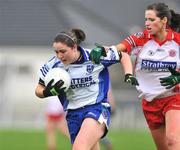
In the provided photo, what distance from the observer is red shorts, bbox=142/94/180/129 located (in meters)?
8.78

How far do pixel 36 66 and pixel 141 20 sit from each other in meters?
5.39

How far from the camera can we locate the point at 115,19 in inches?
1460

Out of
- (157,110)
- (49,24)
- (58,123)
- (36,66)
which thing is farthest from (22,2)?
(157,110)

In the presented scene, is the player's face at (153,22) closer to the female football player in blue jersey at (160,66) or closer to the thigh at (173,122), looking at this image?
the female football player in blue jersey at (160,66)

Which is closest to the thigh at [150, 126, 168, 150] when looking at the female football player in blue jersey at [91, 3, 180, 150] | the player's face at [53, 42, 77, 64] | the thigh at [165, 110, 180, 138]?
the female football player in blue jersey at [91, 3, 180, 150]

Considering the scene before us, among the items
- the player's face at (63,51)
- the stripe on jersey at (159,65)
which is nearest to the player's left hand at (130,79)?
the stripe on jersey at (159,65)

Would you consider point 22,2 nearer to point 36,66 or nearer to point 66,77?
point 36,66

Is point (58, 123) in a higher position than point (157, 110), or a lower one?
lower

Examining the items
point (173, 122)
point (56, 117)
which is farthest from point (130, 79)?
point (56, 117)

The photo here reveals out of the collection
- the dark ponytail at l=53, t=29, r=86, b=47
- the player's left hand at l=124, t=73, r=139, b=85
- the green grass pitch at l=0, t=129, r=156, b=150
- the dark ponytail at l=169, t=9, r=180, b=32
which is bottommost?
the green grass pitch at l=0, t=129, r=156, b=150

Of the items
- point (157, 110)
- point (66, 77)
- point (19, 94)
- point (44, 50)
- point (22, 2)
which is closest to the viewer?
point (66, 77)

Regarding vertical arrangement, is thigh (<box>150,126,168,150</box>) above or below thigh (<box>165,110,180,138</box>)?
below

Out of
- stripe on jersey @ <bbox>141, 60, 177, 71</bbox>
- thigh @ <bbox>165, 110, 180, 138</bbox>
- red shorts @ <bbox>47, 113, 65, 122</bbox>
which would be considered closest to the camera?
thigh @ <bbox>165, 110, 180, 138</bbox>

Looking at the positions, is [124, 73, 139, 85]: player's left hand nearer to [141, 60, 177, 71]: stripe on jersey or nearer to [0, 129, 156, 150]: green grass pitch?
[141, 60, 177, 71]: stripe on jersey
